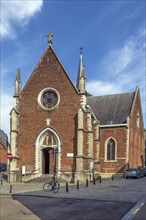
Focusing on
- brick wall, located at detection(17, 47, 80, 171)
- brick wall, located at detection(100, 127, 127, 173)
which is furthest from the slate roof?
brick wall, located at detection(17, 47, 80, 171)

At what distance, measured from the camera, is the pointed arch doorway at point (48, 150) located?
98.3 feet

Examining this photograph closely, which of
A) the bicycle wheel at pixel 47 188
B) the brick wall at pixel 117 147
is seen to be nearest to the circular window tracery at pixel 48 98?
the brick wall at pixel 117 147

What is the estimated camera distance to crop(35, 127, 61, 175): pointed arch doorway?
1180 inches

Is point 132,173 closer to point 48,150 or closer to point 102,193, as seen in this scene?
point 48,150

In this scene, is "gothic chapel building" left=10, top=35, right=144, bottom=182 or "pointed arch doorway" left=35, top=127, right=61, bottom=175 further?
"pointed arch doorway" left=35, top=127, right=61, bottom=175

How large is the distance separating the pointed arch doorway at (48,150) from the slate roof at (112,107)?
10.0m

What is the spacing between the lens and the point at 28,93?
104ft

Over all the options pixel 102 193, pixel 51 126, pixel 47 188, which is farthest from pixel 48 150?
pixel 102 193

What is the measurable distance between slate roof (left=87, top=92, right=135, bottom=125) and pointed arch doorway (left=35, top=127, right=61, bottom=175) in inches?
395

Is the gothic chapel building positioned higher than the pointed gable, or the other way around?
the pointed gable

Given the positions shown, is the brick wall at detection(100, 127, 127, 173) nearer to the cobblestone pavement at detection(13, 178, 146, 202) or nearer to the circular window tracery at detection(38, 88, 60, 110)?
the circular window tracery at detection(38, 88, 60, 110)

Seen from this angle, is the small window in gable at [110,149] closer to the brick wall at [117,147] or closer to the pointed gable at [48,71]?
the brick wall at [117,147]

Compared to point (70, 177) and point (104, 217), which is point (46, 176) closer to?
point (70, 177)

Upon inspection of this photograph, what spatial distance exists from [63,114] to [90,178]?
6809mm
